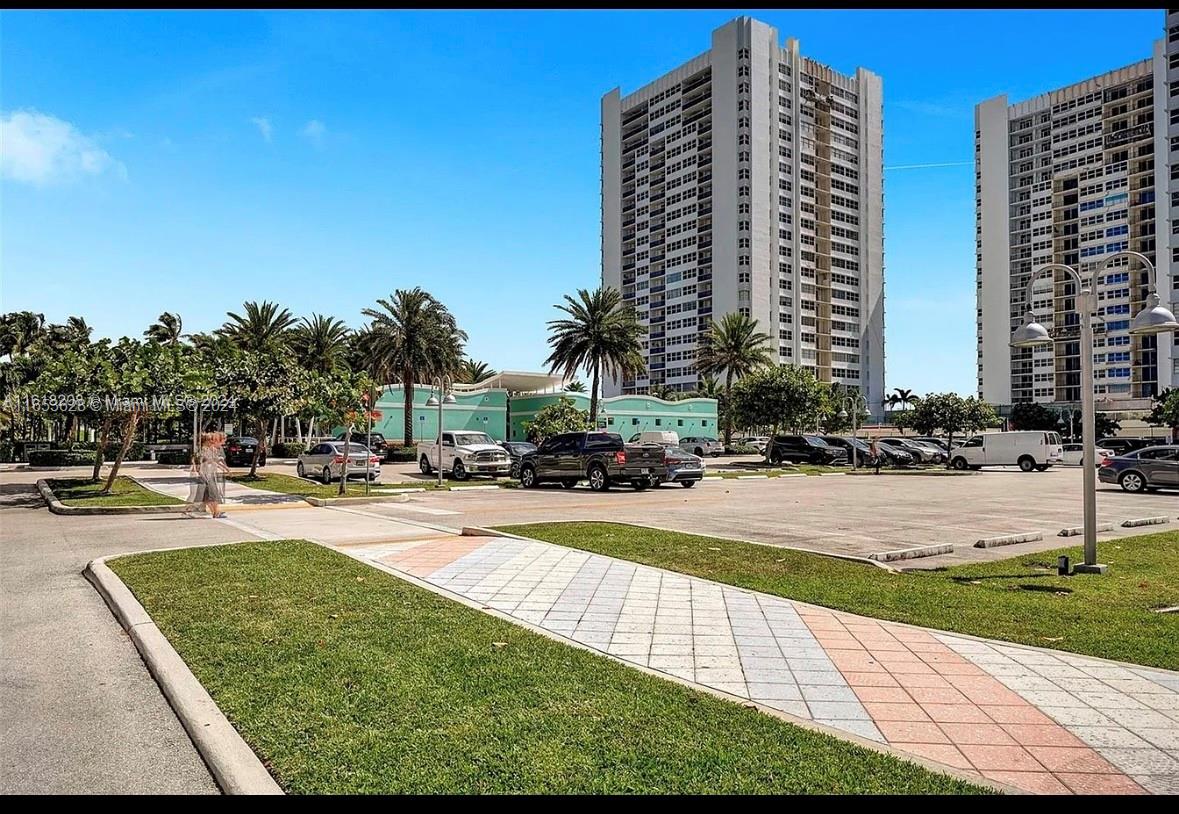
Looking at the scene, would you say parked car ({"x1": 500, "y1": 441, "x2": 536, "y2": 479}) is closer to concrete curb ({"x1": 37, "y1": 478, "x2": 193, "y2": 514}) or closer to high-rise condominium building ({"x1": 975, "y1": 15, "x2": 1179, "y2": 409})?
concrete curb ({"x1": 37, "y1": 478, "x2": 193, "y2": 514})

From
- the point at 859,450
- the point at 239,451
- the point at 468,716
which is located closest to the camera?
the point at 468,716

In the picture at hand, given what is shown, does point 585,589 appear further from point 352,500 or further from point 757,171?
point 757,171

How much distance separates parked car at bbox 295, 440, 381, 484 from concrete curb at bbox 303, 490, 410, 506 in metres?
6.46

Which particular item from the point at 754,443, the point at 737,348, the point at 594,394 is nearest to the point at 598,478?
the point at 594,394

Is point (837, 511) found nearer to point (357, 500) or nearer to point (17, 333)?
point (357, 500)

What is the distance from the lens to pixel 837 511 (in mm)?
19328

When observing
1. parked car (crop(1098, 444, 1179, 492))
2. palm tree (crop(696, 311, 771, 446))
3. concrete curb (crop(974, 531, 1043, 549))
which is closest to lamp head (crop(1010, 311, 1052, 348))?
concrete curb (crop(974, 531, 1043, 549))

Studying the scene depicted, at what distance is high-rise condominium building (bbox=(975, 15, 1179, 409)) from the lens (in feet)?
347

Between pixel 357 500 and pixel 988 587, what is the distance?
57.7ft

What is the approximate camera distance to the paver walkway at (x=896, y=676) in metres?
4.31

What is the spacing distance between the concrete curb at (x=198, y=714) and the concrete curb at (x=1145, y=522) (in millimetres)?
17443

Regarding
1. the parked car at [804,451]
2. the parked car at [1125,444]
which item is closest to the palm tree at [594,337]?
the parked car at [804,451]

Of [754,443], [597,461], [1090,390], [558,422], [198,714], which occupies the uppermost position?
[1090,390]
